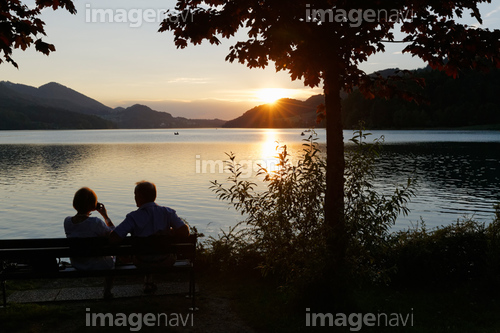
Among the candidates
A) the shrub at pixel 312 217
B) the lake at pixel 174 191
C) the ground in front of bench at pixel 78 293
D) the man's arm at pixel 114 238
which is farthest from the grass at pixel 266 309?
the lake at pixel 174 191

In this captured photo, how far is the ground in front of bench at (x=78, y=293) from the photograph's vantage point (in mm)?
7000

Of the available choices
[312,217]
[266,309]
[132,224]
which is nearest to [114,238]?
[132,224]

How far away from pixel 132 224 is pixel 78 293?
1.92 m

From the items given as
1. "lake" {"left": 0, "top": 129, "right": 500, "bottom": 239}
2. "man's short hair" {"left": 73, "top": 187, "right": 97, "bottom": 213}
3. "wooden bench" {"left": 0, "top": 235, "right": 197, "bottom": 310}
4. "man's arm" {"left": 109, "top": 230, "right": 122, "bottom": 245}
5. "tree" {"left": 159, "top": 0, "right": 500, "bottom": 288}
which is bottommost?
"lake" {"left": 0, "top": 129, "right": 500, "bottom": 239}

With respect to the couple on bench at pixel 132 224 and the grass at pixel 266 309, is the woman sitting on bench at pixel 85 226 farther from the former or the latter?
the grass at pixel 266 309

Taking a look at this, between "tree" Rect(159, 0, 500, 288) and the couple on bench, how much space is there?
8.08 ft

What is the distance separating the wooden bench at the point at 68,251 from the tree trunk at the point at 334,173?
6.96ft

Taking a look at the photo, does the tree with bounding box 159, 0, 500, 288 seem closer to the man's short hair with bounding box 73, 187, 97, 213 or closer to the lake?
the man's short hair with bounding box 73, 187, 97, 213

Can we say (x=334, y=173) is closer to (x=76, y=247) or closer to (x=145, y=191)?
(x=145, y=191)

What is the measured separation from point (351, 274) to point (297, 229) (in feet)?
4.04

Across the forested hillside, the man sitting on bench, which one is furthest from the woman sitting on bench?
the forested hillside

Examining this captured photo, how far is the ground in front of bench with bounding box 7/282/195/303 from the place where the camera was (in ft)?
23.0

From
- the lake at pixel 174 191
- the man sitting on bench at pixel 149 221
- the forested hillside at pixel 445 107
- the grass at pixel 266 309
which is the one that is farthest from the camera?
the forested hillside at pixel 445 107

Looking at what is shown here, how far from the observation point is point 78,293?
7238mm
